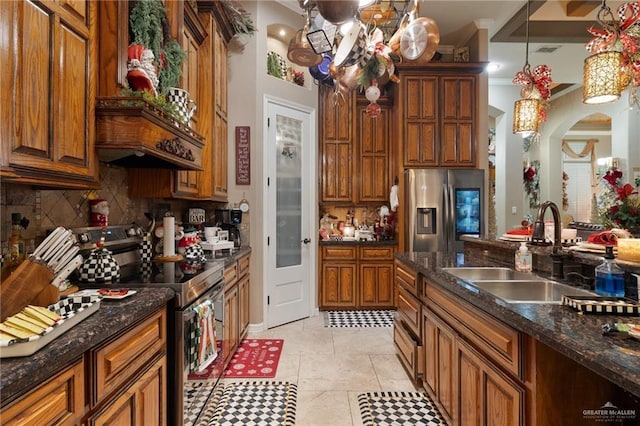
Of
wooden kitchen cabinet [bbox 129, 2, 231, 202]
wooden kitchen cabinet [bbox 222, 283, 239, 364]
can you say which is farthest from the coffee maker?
wooden kitchen cabinet [bbox 222, 283, 239, 364]

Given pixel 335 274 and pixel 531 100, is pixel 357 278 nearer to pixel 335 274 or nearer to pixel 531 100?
pixel 335 274

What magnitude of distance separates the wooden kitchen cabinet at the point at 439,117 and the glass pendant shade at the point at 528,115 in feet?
5.42

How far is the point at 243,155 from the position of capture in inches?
154

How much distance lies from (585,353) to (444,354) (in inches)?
47.2

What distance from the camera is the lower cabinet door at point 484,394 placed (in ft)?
4.42

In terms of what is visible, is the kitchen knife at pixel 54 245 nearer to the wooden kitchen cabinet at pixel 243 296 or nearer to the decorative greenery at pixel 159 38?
the decorative greenery at pixel 159 38

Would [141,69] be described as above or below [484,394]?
above

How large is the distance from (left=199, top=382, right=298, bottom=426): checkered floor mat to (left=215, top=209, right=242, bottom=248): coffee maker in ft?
4.93

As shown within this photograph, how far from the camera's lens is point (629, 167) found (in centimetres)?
588

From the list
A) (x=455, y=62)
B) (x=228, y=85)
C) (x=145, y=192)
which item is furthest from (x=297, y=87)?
(x=145, y=192)

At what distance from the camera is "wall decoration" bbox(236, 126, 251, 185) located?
390 cm

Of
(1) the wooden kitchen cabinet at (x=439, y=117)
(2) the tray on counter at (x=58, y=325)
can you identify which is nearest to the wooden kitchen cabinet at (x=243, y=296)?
(2) the tray on counter at (x=58, y=325)

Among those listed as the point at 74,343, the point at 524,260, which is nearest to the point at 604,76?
the point at 524,260

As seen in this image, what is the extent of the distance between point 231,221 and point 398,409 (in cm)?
239
